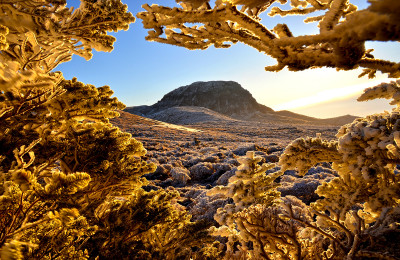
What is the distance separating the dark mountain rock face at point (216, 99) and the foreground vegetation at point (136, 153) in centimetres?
12287

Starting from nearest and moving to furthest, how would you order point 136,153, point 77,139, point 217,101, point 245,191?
point 77,139 → point 136,153 → point 245,191 → point 217,101

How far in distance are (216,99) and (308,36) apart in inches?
5449

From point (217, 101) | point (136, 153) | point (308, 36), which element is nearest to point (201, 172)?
point (136, 153)

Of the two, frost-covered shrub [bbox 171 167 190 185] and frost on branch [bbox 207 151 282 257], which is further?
frost-covered shrub [bbox 171 167 190 185]

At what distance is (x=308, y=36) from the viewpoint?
1115 millimetres

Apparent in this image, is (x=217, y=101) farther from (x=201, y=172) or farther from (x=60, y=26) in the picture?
(x=60, y=26)

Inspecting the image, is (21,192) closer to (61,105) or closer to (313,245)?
(61,105)

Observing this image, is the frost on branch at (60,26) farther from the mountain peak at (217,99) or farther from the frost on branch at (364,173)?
the mountain peak at (217,99)

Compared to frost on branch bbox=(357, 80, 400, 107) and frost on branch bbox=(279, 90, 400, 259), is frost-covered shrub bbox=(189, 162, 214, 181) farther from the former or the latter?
frost on branch bbox=(357, 80, 400, 107)

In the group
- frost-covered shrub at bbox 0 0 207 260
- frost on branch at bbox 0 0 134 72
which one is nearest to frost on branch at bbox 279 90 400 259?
frost-covered shrub at bbox 0 0 207 260

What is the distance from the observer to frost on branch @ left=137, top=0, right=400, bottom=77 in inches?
29.4

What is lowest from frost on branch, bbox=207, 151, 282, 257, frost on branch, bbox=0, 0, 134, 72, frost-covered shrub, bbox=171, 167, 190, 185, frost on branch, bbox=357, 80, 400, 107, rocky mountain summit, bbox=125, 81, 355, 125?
frost-covered shrub, bbox=171, 167, 190, 185

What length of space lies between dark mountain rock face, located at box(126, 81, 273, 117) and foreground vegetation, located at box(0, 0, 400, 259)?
123 m

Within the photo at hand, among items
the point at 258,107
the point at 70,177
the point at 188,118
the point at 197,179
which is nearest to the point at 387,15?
the point at 70,177
